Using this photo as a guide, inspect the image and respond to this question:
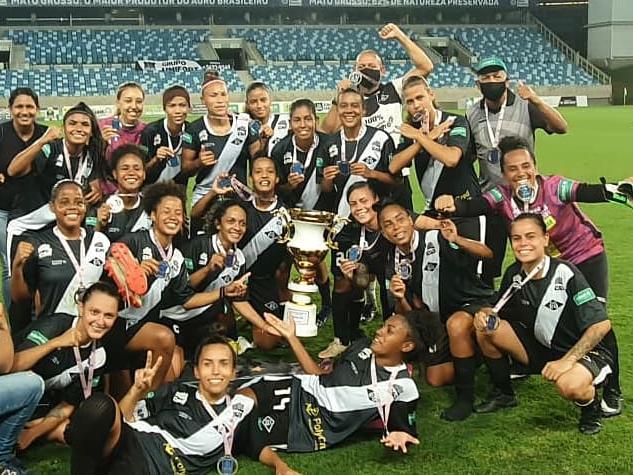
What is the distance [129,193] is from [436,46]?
37.3 metres

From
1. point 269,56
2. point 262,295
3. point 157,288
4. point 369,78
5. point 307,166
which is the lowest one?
point 262,295

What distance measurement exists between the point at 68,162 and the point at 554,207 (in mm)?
2871

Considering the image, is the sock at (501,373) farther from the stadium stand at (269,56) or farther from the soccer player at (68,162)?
the stadium stand at (269,56)

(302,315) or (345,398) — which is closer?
(345,398)

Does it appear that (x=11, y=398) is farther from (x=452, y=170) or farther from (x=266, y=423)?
(x=452, y=170)

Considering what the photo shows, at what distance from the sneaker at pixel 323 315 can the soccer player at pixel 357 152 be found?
0.92 metres

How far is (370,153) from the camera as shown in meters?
5.16

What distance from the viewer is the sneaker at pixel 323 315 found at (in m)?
5.77

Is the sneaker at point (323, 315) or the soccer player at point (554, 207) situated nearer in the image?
the soccer player at point (554, 207)

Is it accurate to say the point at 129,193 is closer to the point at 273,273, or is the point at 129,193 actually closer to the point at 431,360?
the point at 273,273

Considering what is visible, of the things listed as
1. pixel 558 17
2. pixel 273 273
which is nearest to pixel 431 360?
pixel 273 273

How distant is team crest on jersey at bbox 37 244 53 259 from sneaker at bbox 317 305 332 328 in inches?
91.6

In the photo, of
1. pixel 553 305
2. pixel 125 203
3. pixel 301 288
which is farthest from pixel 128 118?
pixel 553 305

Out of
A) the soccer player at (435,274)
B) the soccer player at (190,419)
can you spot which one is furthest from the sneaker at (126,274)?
the soccer player at (435,274)
